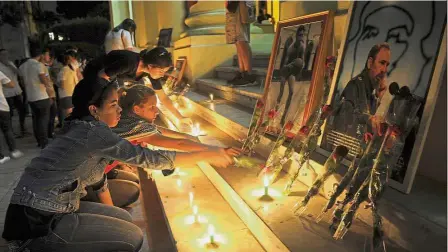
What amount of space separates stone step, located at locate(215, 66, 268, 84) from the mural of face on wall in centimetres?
335

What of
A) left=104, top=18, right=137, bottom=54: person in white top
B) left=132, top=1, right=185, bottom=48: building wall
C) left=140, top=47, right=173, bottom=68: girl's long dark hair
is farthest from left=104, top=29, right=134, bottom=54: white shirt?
left=132, top=1, right=185, bottom=48: building wall

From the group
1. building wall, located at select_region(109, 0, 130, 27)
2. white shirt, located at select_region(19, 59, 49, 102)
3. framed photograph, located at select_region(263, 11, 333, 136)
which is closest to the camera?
framed photograph, located at select_region(263, 11, 333, 136)

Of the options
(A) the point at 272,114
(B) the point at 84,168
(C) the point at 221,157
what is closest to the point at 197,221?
(C) the point at 221,157

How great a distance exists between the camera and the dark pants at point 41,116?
20.5 feet

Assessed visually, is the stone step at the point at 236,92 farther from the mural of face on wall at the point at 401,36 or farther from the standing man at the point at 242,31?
the mural of face on wall at the point at 401,36

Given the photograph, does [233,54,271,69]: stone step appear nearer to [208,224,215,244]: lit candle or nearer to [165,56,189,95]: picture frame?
[165,56,189,95]: picture frame

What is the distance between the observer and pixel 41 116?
6.38 metres

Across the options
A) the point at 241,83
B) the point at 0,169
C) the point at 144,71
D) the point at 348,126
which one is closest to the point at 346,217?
the point at 348,126

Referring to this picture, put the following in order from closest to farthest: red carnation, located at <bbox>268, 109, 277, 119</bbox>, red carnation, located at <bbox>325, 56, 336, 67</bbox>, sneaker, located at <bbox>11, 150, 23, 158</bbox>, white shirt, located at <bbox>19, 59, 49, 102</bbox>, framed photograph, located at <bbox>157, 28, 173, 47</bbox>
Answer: red carnation, located at <bbox>325, 56, 336, 67</bbox>
red carnation, located at <bbox>268, 109, 277, 119</bbox>
sneaker, located at <bbox>11, 150, 23, 158</bbox>
white shirt, located at <bbox>19, 59, 49, 102</bbox>
framed photograph, located at <bbox>157, 28, 173, 47</bbox>

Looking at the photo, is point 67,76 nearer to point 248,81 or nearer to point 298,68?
point 248,81

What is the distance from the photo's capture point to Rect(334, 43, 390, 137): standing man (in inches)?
90.8

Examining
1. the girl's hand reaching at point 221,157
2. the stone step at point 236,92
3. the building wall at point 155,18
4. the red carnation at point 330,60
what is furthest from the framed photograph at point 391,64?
the building wall at point 155,18

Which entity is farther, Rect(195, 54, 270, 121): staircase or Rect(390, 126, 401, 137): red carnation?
Rect(195, 54, 270, 121): staircase

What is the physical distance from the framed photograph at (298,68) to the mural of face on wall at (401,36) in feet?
1.39
